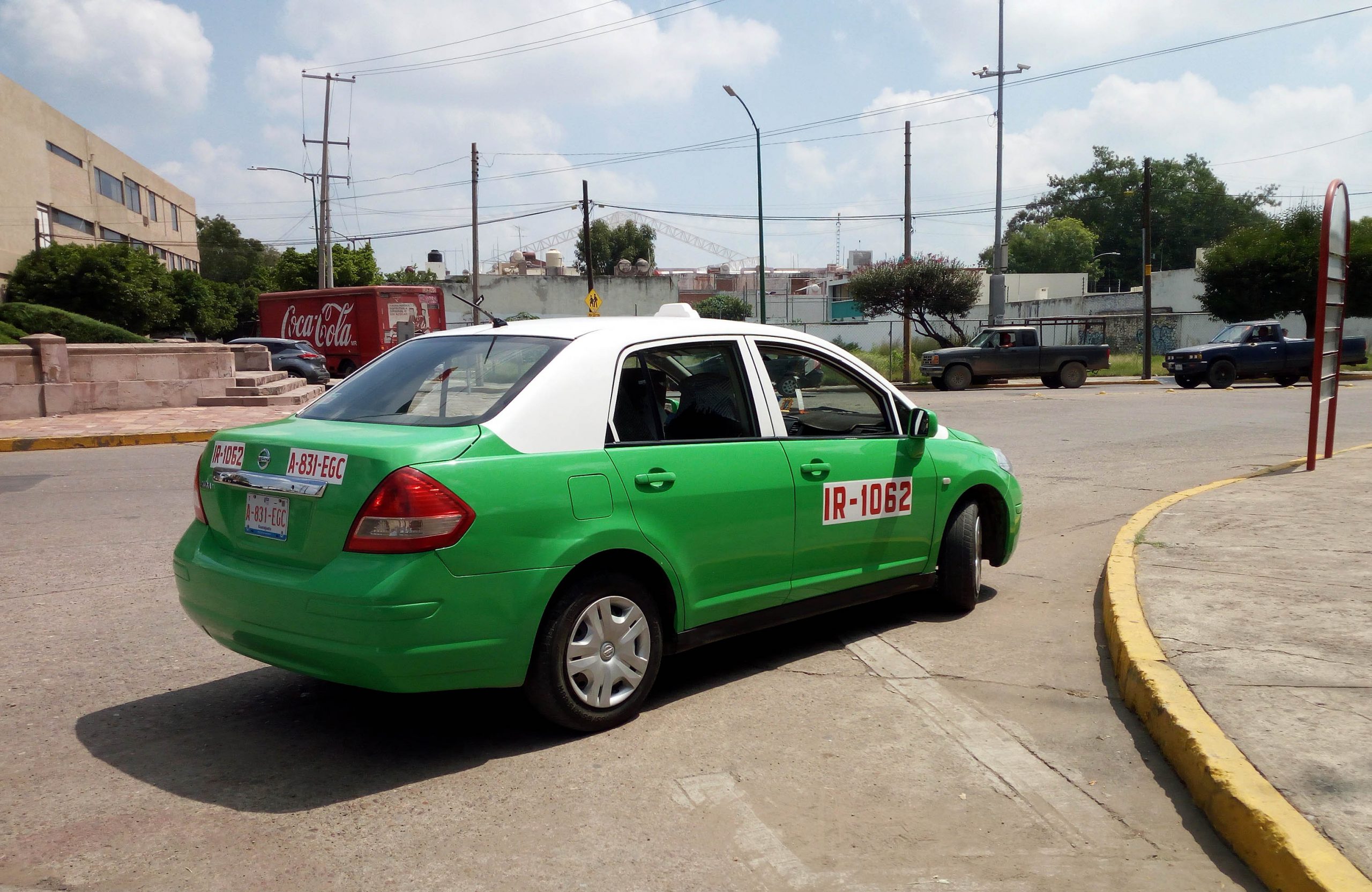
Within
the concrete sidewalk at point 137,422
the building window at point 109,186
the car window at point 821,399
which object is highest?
the building window at point 109,186

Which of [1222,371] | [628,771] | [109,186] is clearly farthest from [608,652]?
[109,186]

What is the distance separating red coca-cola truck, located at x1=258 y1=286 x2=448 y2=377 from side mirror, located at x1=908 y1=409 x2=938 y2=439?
102ft

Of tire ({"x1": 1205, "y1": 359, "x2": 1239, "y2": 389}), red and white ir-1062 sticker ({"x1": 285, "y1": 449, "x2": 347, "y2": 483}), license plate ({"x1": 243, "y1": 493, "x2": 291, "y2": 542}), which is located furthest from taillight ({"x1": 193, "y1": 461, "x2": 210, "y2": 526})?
tire ({"x1": 1205, "y1": 359, "x2": 1239, "y2": 389})

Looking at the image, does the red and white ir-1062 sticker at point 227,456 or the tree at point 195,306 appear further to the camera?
the tree at point 195,306

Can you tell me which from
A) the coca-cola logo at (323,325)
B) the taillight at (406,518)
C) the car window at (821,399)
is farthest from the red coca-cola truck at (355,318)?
the taillight at (406,518)

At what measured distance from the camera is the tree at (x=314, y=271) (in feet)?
229

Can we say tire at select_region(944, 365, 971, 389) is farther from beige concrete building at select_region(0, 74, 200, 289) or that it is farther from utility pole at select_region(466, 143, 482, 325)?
beige concrete building at select_region(0, 74, 200, 289)

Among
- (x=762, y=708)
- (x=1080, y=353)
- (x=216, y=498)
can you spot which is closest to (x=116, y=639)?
(x=216, y=498)

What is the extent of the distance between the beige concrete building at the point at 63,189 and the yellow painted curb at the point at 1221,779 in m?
46.8

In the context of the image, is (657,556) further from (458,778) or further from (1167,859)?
(1167,859)

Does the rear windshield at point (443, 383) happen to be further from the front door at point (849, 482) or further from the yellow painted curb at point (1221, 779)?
the yellow painted curb at point (1221, 779)

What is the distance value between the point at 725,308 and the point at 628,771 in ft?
219

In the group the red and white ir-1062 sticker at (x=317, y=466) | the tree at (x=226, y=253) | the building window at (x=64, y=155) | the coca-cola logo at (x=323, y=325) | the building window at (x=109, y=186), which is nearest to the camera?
the red and white ir-1062 sticker at (x=317, y=466)

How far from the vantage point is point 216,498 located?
432 cm
